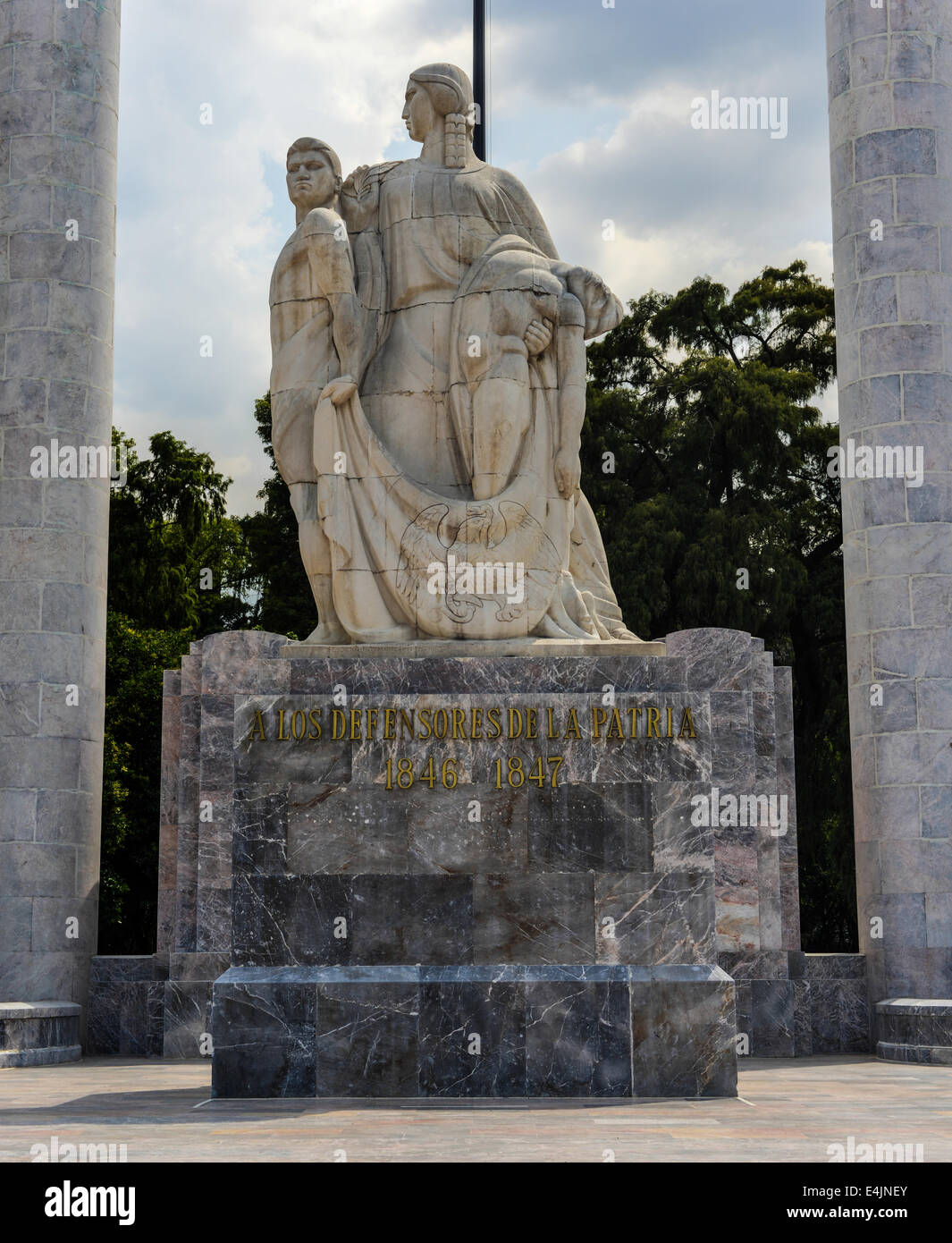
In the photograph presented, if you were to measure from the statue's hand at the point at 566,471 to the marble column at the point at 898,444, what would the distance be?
6.14 metres

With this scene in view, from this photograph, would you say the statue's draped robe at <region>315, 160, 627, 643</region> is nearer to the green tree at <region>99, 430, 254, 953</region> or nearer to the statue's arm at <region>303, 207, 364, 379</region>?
the statue's arm at <region>303, 207, 364, 379</region>

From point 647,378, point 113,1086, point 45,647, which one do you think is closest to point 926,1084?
point 113,1086

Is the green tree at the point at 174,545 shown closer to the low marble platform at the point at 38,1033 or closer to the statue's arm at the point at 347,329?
the low marble platform at the point at 38,1033

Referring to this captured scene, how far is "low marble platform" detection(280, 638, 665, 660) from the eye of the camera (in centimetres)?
1101

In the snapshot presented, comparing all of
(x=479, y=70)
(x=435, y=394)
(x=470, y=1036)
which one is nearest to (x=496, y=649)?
(x=435, y=394)

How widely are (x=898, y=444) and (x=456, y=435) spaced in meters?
6.76

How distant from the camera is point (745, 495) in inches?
1146

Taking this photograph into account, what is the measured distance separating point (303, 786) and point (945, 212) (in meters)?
10.5

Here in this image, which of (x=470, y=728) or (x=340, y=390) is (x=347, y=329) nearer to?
(x=340, y=390)

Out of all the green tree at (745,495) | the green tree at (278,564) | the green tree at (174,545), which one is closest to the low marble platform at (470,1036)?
the green tree at (745,495)

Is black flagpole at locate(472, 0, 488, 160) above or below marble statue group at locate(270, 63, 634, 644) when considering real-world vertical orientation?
above

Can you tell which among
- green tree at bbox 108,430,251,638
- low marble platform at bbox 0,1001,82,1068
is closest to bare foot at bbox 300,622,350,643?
low marble platform at bbox 0,1001,82,1068

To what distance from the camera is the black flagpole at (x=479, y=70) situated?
18.1 m

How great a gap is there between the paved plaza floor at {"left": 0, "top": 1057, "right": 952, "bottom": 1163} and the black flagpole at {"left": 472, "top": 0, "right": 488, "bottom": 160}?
36.7 ft
